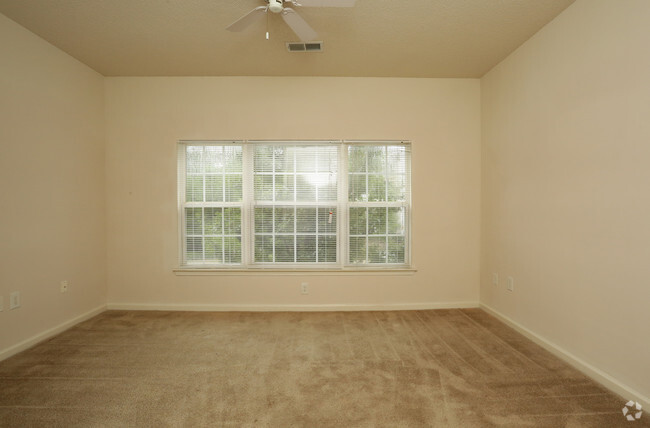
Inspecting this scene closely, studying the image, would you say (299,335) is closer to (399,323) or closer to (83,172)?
(399,323)

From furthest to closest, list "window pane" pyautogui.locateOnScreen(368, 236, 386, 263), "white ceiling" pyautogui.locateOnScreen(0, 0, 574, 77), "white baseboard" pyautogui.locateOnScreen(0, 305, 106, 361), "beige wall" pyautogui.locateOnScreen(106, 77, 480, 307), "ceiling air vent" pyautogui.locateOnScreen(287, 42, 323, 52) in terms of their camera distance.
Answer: "window pane" pyautogui.locateOnScreen(368, 236, 386, 263), "beige wall" pyautogui.locateOnScreen(106, 77, 480, 307), "ceiling air vent" pyautogui.locateOnScreen(287, 42, 323, 52), "white baseboard" pyautogui.locateOnScreen(0, 305, 106, 361), "white ceiling" pyautogui.locateOnScreen(0, 0, 574, 77)

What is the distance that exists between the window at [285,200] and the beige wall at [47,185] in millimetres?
948

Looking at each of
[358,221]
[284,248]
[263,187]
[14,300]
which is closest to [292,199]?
[263,187]

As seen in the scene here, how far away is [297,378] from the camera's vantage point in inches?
83.2

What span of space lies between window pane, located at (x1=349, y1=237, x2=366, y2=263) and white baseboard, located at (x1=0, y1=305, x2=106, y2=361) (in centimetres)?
298

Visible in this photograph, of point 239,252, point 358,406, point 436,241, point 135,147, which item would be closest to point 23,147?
point 135,147

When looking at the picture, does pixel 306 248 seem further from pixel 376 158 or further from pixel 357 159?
pixel 376 158

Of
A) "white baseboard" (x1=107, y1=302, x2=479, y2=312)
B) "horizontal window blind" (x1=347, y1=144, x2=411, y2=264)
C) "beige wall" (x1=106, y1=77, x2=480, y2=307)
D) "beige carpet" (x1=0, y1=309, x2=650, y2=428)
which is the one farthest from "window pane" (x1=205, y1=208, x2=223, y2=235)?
"horizontal window blind" (x1=347, y1=144, x2=411, y2=264)

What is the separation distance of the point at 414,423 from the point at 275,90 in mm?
3374

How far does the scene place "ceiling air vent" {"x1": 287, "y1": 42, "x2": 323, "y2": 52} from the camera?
8.89 feet

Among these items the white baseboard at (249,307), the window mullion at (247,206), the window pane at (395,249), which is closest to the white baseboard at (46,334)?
the white baseboard at (249,307)

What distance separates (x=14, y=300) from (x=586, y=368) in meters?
4.59

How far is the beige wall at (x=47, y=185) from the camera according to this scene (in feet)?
7.95

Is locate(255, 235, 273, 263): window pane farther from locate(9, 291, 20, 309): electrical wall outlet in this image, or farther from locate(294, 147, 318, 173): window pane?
locate(9, 291, 20, 309): electrical wall outlet
